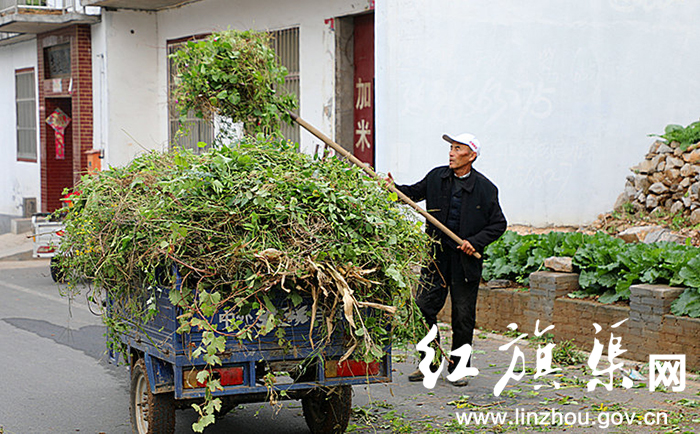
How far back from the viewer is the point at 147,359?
546 cm

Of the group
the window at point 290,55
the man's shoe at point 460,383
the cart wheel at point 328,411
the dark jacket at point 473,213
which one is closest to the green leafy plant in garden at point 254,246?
the cart wheel at point 328,411

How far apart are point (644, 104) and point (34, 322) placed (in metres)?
8.51

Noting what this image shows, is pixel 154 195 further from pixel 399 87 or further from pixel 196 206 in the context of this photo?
pixel 399 87

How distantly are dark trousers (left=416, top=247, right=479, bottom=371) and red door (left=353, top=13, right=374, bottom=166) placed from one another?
6.35 meters

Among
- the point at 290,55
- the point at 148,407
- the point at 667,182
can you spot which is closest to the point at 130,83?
the point at 290,55

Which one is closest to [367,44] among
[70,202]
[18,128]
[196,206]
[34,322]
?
[34,322]

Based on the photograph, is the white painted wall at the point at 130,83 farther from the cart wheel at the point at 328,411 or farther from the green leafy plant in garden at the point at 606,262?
the cart wheel at the point at 328,411

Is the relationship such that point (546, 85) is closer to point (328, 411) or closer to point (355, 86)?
point (355, 86)

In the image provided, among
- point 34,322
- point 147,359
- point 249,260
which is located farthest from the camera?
point 34,322

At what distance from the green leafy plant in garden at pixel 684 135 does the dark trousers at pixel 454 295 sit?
15.0 feet

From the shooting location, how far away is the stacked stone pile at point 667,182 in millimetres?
10398

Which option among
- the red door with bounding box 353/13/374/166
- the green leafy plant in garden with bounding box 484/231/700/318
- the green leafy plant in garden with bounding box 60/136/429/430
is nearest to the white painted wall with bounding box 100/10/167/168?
the red door with bounding box 353/13/374/166

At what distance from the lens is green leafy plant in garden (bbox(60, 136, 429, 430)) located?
499 cm

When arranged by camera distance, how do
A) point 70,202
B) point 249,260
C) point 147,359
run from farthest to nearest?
point 70,202, point 147,359, point 249,260
